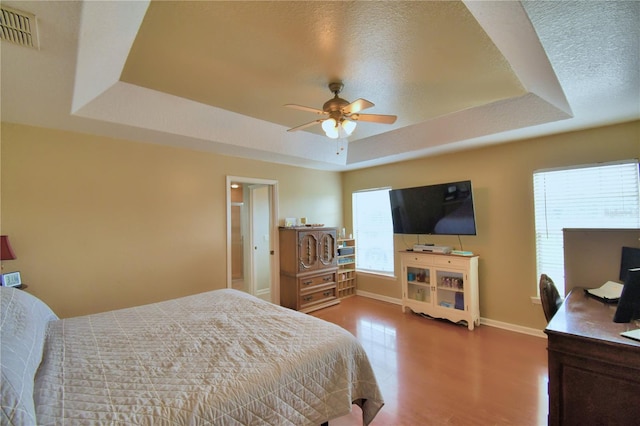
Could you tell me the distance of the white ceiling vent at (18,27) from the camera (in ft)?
4.33

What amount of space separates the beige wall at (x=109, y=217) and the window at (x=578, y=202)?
3.96 meters

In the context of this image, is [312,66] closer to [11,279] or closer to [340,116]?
[340,116]

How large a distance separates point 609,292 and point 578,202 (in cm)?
160

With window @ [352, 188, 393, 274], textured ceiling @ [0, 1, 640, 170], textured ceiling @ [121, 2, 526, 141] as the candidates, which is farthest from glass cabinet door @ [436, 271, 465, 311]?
textured ceiling @ [121, 2, 526, 141]

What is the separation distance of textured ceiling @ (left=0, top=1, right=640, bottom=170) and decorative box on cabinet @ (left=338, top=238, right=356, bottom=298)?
8.49 feet

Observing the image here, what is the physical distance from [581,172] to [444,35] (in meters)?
2.54

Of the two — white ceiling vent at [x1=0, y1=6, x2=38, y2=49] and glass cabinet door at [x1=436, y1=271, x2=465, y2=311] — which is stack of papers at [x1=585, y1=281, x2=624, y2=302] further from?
white ceiling vent at [x1=0, y1=6, x2=38, y2=49]

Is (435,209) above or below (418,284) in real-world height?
above

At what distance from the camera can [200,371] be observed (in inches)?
53.5

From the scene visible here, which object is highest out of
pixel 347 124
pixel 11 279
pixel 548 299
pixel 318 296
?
pixel 347 124

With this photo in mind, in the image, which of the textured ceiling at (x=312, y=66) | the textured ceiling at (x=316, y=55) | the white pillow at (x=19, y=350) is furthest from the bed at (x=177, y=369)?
the textured ceiling at (x=316, y=55)

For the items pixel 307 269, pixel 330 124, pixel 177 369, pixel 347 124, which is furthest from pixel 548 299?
pixel 307 269

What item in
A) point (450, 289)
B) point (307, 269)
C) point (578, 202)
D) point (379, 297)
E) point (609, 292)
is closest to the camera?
point (609, 292)

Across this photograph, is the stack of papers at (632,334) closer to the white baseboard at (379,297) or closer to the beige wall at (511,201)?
the beige wall at (511,201)
